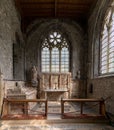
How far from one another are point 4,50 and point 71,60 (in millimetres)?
4866

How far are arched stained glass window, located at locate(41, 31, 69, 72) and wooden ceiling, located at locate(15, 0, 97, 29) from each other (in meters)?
1.29

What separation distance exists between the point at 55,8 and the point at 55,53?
2.78m

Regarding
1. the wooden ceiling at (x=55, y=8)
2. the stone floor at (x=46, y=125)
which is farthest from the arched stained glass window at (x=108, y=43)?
the stone floor at (x=46, y=125)

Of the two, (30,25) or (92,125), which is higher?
(30,25)

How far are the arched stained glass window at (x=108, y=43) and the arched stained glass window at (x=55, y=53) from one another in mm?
3165

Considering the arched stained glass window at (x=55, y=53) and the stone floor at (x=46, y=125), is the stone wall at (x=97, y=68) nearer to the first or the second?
the stone floor at (x=46, y=125)

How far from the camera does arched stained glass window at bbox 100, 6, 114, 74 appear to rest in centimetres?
621

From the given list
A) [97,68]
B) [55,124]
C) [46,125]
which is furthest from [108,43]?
[46,125]

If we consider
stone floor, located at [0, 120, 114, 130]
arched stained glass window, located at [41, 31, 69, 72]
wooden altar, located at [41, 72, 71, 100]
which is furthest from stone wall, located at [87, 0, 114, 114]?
arched stained glass window, located at [41, 31, 69, 72]

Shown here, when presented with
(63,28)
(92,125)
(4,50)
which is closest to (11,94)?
(4,50)

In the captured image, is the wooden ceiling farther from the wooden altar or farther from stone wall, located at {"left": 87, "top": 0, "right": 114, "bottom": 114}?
the wooden altar

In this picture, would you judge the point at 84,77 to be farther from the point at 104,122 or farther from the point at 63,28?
the point at 104,122

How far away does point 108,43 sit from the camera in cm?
650

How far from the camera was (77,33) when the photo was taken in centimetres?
995
